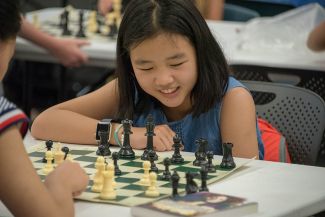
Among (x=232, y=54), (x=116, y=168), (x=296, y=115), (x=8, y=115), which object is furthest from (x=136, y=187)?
(x=232, y=54)

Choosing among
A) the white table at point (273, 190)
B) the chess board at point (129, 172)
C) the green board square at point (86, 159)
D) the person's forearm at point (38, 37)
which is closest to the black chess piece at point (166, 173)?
the chess board at point (129, 172)

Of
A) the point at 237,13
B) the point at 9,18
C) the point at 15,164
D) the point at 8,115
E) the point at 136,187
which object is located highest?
the point at 237,13

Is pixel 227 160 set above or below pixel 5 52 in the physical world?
below

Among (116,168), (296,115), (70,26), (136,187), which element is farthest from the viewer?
(70,26)

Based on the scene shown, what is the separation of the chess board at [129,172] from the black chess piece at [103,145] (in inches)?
1.0

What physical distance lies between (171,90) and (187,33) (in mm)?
220

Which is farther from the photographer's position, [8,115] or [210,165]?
[210,165]

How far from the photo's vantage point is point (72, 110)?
131 inches

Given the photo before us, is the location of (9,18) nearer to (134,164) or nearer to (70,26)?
(134,164)

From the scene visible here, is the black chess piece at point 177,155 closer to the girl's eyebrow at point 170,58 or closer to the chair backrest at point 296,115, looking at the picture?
the girl's eyebrow at point 170,58

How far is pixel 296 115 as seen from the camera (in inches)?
140

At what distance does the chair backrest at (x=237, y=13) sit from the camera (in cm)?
634

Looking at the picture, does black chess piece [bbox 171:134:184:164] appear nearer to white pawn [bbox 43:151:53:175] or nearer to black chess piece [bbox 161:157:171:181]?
black chess piece [bbox 161:157:171:181]

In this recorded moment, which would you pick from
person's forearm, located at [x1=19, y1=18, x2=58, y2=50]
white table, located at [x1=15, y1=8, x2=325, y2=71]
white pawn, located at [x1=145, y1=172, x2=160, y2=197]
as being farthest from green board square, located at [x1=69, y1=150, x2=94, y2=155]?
person's forearm, located at [x1=19, y1=18, x2=58, y2=50]
